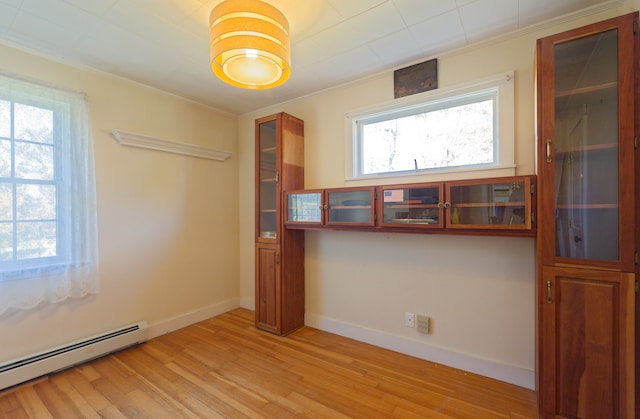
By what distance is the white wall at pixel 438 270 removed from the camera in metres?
1.98

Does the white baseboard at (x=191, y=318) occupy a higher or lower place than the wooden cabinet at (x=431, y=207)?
lower

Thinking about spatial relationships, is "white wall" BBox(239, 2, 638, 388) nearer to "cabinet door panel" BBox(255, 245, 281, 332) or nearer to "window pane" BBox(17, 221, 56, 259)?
"cabinet door panel" BBox(255, 245, 281, 332)

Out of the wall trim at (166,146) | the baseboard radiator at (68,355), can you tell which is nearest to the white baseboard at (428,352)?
the baseboard radiator at (68,355)

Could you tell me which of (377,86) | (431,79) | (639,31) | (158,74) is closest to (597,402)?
(639,31)

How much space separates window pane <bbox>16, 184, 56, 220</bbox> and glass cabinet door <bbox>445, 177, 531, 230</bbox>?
9.74ft

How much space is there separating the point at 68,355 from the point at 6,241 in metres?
0.97

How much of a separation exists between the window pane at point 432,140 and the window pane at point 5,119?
2731 millimetres

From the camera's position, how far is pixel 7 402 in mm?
1837

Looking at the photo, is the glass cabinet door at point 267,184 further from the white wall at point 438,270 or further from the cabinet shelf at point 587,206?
the cabinet shelf at point 587,206

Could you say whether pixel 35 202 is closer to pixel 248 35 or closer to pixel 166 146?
pixel 166 146

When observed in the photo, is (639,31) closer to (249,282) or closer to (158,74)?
(158,74)

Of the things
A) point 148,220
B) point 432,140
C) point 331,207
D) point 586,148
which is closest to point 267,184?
point 331,207

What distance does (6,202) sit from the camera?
199 centimetres

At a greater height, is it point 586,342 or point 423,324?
point 586,342
